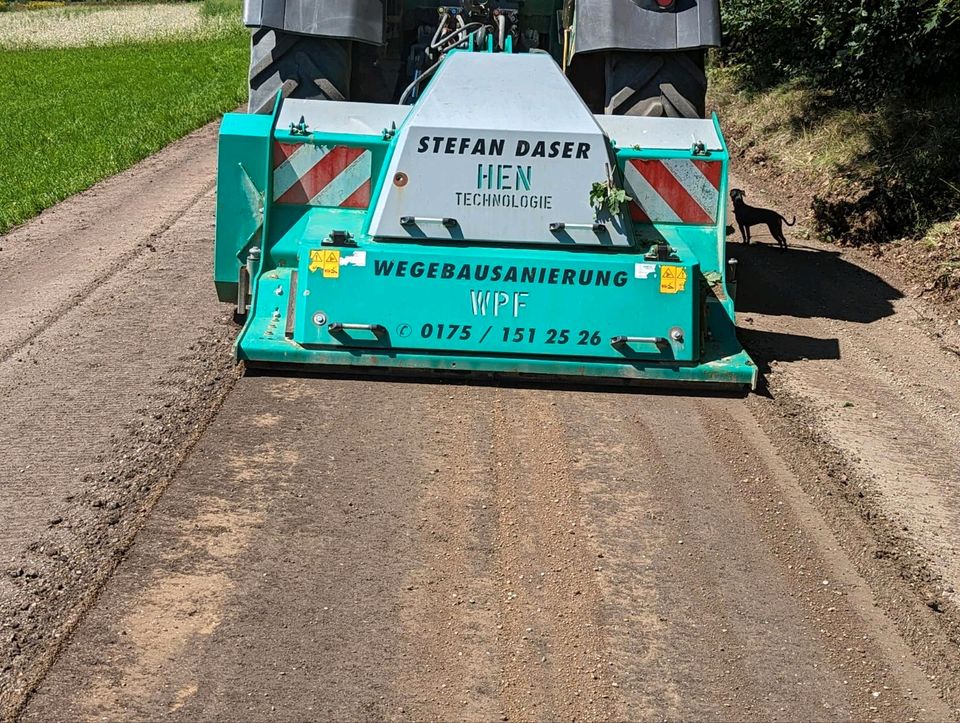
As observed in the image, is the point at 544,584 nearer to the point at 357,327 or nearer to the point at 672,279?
the point at 357,327

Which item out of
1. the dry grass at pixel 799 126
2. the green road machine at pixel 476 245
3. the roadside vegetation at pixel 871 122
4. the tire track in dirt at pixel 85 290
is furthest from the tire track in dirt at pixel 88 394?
the dry grass at pixel 799 126

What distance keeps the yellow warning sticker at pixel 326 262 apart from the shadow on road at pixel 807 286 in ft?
9.93

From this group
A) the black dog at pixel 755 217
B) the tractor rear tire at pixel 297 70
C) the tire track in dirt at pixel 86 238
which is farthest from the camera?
the black dog at pixel 755 217

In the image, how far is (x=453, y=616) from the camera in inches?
171

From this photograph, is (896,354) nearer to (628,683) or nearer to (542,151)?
(542,151)

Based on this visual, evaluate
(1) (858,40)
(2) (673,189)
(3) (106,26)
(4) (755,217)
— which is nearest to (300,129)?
(2) (673,189)

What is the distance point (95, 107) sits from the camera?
67.6ft

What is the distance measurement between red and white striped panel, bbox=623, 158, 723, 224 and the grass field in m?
6.03

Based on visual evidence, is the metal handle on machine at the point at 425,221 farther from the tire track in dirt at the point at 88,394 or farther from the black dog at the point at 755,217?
the black dog at the point at 755,217

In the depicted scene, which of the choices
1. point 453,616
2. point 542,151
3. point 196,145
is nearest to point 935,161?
point 542,151

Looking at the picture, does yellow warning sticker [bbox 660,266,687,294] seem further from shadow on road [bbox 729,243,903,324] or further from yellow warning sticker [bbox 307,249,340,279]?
shadow on road [bbox 729,243,903,324]

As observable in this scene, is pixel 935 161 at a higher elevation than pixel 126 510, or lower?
higher

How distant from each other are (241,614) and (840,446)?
3179 mm

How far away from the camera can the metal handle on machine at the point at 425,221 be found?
6.83 metres
